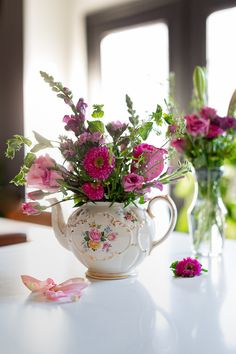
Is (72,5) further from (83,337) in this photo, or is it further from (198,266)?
(83,337)

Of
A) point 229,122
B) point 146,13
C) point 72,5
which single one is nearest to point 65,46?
point 72,5

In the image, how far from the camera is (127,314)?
0.78 meters

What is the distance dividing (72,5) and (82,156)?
8.85 feet

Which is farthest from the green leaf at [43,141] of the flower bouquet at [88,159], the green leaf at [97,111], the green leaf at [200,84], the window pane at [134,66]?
the window pane at [134,66]

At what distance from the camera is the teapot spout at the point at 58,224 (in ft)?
3.34

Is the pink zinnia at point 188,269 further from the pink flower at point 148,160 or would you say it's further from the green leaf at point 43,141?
the green leaf at point 43,141

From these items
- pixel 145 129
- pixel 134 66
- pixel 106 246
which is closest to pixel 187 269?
pixel 106 246

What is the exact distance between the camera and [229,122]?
1.18 metres

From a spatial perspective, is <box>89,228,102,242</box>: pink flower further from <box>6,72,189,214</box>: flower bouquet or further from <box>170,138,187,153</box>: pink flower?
<box>170,138,187,153</box>: pink flower

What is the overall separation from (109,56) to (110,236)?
2.58 meters

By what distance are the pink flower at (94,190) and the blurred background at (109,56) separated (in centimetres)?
182

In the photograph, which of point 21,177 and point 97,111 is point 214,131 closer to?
point 97,111

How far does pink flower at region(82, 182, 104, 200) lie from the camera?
927mm

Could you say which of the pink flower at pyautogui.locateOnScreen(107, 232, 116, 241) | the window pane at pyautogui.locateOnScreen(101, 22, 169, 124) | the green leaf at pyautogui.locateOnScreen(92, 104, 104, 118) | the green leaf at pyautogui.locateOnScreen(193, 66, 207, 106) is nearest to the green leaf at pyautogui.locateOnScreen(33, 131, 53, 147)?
the green leaf at pyautogui.locateOnScreen(92, 104, 104, 118)
